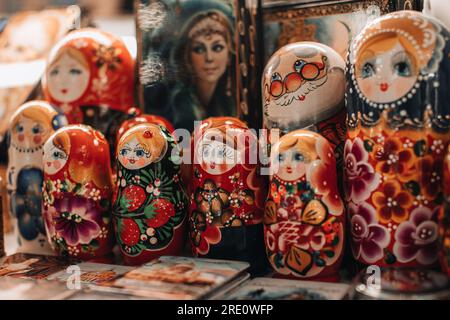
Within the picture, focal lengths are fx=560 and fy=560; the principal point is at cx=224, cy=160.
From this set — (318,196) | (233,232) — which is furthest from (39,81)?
(318,196)

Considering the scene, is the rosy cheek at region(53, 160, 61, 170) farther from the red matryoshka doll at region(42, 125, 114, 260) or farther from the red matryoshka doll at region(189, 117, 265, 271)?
the red matryoshka doll at region(189, 117, 265, 271)

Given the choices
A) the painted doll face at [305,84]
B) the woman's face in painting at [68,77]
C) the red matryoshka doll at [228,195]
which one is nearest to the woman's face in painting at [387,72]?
the painted doll face at [305,84]

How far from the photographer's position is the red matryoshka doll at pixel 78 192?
3.15ft

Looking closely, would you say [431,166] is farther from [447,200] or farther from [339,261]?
[339,261]

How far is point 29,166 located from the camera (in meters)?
1.06

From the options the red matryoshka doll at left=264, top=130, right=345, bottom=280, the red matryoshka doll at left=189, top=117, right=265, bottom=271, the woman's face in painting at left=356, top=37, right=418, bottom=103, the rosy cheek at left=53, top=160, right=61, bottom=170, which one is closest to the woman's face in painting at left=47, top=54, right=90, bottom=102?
the rosy cheek at left=53, top=160, right=61, bottom=170

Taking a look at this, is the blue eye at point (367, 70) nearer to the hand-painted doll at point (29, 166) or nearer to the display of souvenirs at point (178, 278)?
the display of souvenirs at point (178, 278)

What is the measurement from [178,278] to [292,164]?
0.23 meters

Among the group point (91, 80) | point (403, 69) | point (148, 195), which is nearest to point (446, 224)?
point (403, 69)

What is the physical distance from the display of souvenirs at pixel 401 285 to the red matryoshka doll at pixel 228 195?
8.0 inches

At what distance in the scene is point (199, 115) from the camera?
3.74 ft

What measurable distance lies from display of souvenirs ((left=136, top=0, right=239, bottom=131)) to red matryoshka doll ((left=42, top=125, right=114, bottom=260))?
213 mm

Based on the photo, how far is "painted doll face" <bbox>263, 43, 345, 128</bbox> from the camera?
896 mm

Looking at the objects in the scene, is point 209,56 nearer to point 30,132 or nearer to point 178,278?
point 30,132
